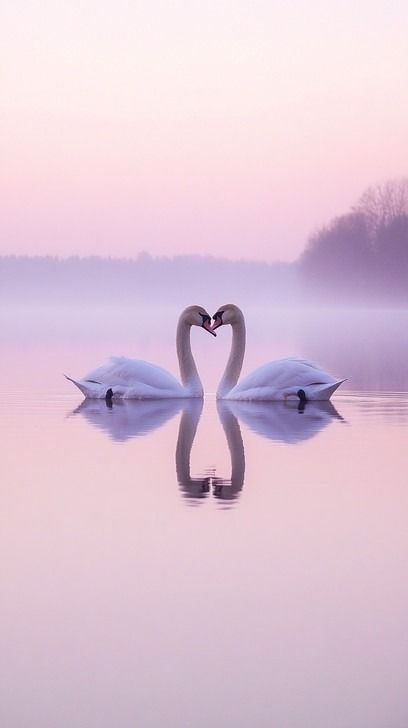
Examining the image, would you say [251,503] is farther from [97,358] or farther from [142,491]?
[97,358]

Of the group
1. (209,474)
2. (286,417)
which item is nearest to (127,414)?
(286,417)

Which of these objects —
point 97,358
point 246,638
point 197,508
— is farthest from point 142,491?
point 97,358

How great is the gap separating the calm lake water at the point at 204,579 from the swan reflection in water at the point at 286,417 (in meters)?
0.14

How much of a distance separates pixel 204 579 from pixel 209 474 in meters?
3.95

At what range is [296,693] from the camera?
5.71m

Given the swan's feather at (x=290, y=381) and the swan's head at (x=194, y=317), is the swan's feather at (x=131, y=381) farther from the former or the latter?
the swan's head at (x=194, y=317)

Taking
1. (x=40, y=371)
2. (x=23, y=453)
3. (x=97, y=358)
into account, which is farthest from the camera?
(x=97, y=358)

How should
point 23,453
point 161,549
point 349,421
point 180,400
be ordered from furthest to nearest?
point 180,400 < point 349,421 < point 23,453 < point 161,549

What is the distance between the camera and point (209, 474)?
11.4m

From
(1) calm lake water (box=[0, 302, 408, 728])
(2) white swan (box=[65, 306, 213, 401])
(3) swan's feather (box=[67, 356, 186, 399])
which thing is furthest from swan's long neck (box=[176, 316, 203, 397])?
(1) calm lake water (box=[0, 302, 408, 728])

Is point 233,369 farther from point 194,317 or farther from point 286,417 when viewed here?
point 286,417

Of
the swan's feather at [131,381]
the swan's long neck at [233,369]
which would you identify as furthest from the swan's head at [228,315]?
the swan's feather at [131,381]

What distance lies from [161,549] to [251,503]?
168cm

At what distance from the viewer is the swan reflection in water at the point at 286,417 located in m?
14.6
